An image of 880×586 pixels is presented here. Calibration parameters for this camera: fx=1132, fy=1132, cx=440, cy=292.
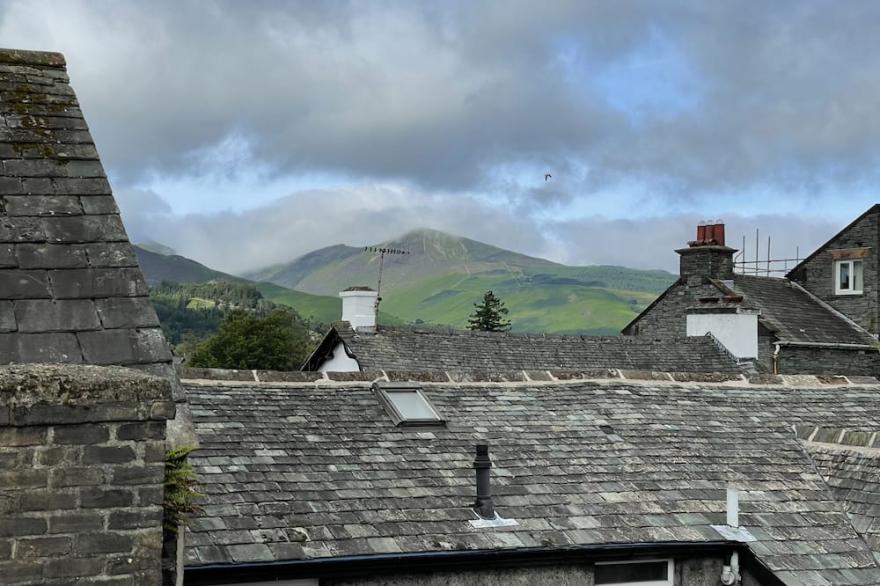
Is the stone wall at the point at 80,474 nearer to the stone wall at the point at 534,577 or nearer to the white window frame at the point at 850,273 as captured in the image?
the stone wall at the point at 534,577

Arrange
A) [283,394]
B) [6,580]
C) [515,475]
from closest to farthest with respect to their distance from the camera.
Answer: [6,580] → [515,475] → [283,394]

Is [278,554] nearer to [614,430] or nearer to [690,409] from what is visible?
[614,430]

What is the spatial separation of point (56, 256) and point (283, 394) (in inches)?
250

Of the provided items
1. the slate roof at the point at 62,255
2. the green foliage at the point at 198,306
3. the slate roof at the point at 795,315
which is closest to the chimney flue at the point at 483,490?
the slate roof at the point at 62,255

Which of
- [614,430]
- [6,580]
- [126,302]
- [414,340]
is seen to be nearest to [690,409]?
[614,430]

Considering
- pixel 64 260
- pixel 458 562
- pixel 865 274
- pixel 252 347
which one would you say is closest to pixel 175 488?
pixel 64 260

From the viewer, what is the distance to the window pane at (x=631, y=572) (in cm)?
1045

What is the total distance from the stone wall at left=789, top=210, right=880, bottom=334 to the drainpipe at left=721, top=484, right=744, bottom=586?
30737mm

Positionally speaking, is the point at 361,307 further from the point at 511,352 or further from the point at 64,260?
the point at 64,260

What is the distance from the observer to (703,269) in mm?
36625

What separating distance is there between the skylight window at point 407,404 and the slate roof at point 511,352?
13131mm

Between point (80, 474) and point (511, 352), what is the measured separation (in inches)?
938

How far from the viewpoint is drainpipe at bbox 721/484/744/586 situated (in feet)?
35.3

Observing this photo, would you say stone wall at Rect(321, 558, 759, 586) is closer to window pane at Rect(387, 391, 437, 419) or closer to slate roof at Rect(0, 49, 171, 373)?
window pane at Rect(387, 391, 437, 419)
